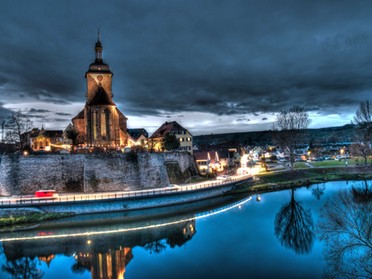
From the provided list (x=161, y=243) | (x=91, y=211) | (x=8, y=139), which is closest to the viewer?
(x=161, y=243)

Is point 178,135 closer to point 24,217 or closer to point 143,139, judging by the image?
point 143,139

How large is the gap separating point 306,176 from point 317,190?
360 inches

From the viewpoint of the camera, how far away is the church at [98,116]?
4212 cm

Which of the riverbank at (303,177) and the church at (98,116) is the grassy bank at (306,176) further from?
the church at (98,116)

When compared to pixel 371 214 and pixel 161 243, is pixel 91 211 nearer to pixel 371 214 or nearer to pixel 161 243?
pixel 161 243

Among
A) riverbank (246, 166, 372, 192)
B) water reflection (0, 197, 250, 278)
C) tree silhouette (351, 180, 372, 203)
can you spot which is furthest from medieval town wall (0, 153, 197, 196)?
tree silhouette (351, 180, 372, 203)

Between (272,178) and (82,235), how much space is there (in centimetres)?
3309

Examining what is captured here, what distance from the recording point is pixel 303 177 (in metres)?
48.2

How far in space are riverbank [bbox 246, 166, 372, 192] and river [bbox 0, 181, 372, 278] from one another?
12417 millimetres

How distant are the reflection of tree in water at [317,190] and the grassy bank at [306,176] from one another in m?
2.07

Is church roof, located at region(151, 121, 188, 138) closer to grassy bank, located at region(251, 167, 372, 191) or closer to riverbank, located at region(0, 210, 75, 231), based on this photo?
grassy bank, located at region(251, 167, 372, 191)

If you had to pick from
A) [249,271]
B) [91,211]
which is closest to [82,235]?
[91,211]

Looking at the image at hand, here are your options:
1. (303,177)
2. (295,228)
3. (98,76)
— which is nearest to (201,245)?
(295,228)

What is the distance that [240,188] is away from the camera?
40.2 m
